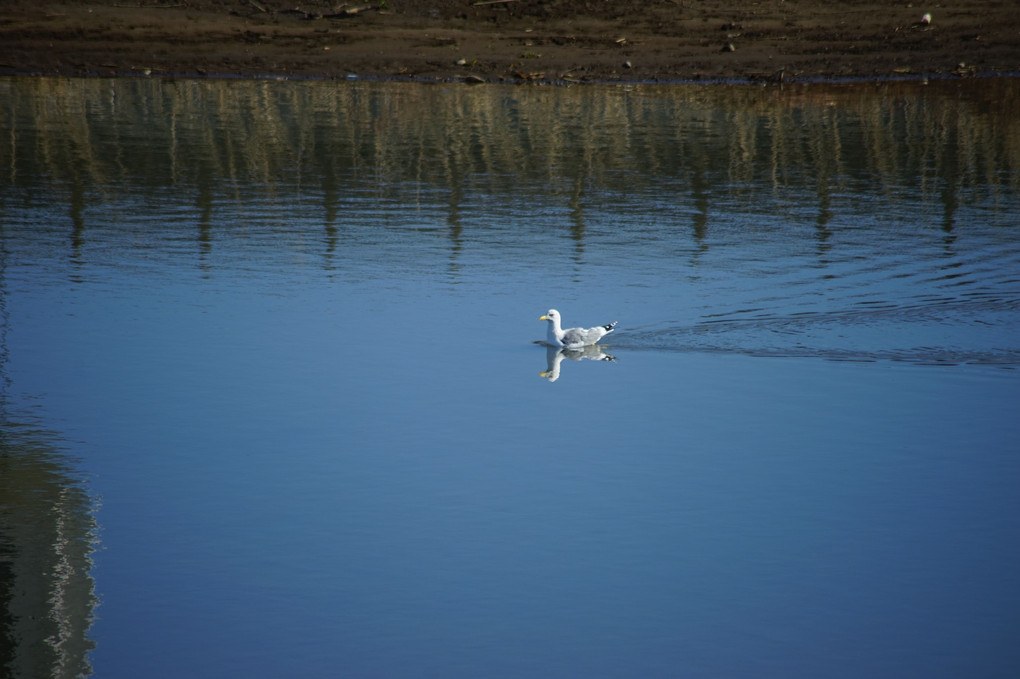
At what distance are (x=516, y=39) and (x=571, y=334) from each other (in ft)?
78.6

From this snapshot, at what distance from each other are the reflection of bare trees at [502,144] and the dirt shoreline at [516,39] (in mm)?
919

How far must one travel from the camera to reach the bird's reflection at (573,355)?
1199cm

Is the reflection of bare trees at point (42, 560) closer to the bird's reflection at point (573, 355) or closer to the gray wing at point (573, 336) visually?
the bird's reflection at point (573, 355)

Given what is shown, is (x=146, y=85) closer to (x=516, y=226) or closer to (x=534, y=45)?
(x=534, y=45)

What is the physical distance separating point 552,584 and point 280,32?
29.5m

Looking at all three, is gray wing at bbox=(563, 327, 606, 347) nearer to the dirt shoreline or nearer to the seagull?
the seagull

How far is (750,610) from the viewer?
7.12 meters

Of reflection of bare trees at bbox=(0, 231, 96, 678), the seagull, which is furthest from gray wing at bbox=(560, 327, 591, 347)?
reflection of bare trees at bbox=(0, 231, 96, 678)

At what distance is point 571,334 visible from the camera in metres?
12.1

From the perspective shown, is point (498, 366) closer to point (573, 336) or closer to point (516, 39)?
point (573, 336)

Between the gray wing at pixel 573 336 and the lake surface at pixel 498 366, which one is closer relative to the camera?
the lake surface at pixel 498 366

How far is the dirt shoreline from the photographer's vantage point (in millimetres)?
33469

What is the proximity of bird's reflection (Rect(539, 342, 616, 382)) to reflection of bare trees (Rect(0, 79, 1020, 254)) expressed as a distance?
521 cm

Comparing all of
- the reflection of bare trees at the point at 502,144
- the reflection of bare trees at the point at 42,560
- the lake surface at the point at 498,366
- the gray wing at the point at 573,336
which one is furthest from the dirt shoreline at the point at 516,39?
the reflection of bare trees at the point at 42,560
